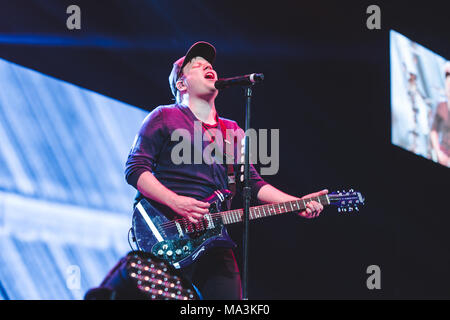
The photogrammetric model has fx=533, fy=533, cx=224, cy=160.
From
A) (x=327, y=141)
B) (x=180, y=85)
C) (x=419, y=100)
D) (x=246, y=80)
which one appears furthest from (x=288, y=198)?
(x=419, y=100)

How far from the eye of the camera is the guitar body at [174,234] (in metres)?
2.86

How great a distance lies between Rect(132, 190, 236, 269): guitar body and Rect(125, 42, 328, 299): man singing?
5 centimetres

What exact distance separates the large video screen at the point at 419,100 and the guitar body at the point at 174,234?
3.12m

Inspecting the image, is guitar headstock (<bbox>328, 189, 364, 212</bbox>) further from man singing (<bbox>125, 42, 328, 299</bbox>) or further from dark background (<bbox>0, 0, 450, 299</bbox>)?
dark background (<bbox>0, 0, 450, 299</bbox>)

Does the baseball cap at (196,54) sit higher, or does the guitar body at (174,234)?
the baseball cap at (196,54)

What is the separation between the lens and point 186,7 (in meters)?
4.48

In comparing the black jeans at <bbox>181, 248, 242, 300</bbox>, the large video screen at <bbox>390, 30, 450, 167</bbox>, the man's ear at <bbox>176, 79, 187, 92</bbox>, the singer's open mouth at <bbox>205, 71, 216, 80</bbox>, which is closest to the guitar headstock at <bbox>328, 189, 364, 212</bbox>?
the black jeans at <bbox>181, 248, 242, 300</bbox>

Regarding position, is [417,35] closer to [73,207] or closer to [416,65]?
[416,65]

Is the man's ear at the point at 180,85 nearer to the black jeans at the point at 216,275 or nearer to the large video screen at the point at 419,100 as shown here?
the black jeans at the point at 216,275

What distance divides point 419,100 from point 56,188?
3929 millimetres

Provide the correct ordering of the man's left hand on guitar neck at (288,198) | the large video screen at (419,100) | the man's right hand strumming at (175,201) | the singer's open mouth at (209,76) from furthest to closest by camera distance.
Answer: the large video screen at (419,100) < the singer's open mouth at (209,76) < the man's left hand on guitar neck at (288,198) < the man's right hand strumming at (175,201)

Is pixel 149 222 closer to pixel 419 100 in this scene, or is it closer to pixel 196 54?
pixel 196 54

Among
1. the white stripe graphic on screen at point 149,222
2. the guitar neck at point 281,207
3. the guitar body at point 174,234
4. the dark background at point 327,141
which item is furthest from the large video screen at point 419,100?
the white stripe graphic on screen at point 149,222
